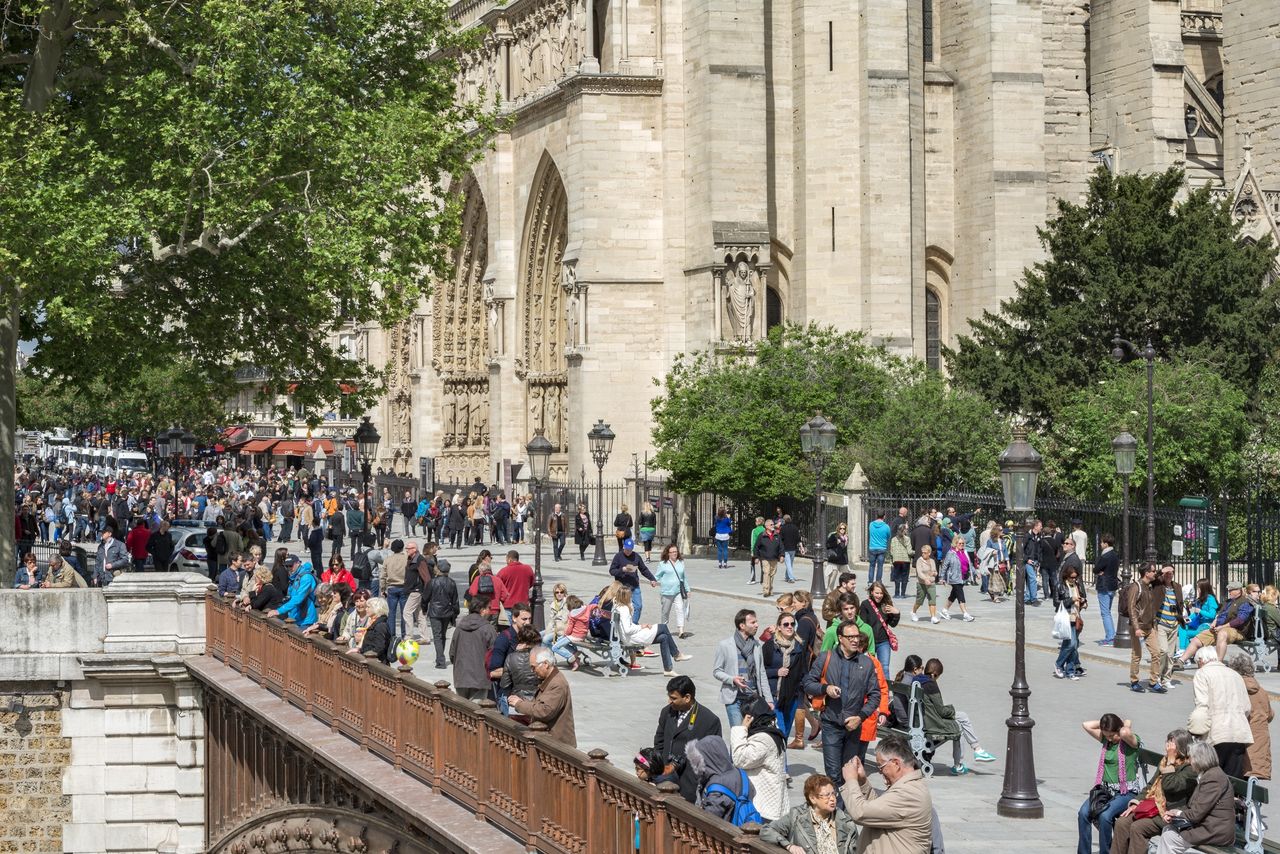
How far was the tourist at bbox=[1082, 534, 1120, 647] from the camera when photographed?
80.6ft

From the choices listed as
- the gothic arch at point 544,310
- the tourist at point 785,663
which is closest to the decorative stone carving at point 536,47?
the gothic arch at point 544,310

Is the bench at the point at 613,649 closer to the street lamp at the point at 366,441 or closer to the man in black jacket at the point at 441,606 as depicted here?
the man in black jacket at the point at 441,606

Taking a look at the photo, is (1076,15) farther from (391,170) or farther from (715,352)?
(391,170)

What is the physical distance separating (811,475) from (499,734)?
26.7m

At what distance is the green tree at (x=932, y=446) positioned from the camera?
36625 millimetres

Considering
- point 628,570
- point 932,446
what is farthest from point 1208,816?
point 932,446

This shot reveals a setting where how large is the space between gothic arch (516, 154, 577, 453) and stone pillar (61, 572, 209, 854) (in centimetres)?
2882

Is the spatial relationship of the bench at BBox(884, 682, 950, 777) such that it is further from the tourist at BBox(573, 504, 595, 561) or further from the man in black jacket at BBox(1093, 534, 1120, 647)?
the tourist at BBox(573, 504, 595, 561)

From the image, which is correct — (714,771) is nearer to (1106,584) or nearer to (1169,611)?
(1169,611)

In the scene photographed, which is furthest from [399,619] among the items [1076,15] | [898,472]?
[1076,15]

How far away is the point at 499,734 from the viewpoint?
460 inches

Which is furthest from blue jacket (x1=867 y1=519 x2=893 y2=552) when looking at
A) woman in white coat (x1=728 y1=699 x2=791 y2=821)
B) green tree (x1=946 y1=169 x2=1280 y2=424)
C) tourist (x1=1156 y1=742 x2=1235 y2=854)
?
tourist (x1=1156 y1=742 x2=1235 y2=854)

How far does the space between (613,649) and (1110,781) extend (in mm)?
9483

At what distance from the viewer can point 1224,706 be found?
13.1m
